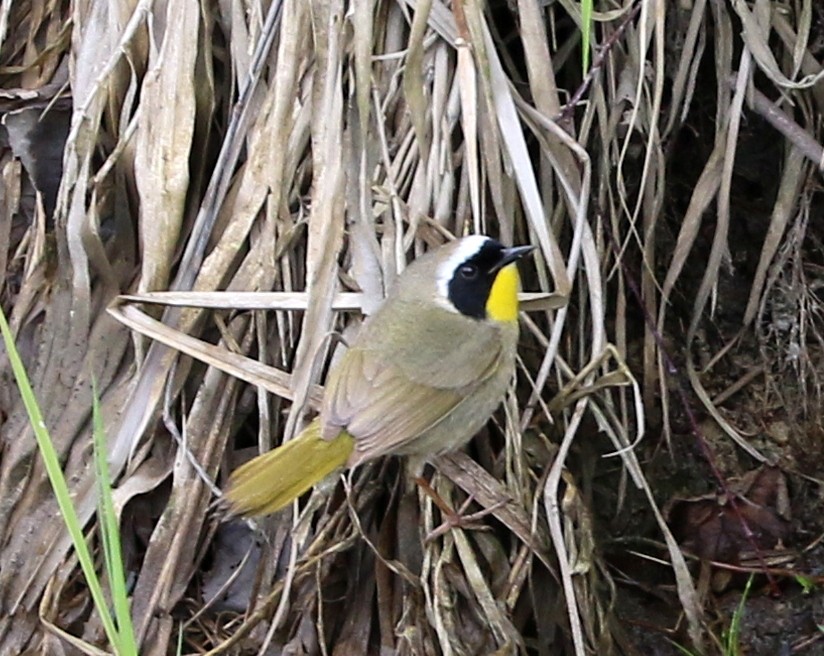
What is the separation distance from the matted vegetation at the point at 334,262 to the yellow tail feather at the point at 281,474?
17cm

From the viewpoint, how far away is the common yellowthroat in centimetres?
215

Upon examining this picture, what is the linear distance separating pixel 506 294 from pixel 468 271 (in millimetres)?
107

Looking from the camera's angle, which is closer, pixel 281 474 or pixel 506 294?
pixel 281 474

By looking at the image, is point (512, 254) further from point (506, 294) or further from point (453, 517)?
point (453, 517)

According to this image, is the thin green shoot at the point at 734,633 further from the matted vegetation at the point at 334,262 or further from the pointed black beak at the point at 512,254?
the pointed black beak at the point at 512,254

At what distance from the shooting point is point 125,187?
251cm

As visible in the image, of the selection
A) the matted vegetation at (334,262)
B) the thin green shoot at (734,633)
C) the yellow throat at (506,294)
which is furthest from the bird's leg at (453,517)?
the thin green shoot at (734,633)

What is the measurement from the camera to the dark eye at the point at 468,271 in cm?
235

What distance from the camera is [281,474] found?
2084 millimetres

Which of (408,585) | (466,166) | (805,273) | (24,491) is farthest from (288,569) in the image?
(805,273)

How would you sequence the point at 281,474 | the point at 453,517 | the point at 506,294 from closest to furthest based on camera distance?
1. the point at 281,474
2. the point at 453,517
3. the point at 506,294

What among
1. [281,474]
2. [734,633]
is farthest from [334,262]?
[734,633]

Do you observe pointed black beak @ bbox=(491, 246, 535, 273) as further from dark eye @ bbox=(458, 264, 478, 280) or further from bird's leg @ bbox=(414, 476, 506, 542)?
bird's leg @ bbox=(414, 476, 506, 542)

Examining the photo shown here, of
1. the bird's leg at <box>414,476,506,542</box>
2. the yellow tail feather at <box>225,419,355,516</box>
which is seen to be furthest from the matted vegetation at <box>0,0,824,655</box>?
the yellow tail feather at <box>225,419,355,516</box>
